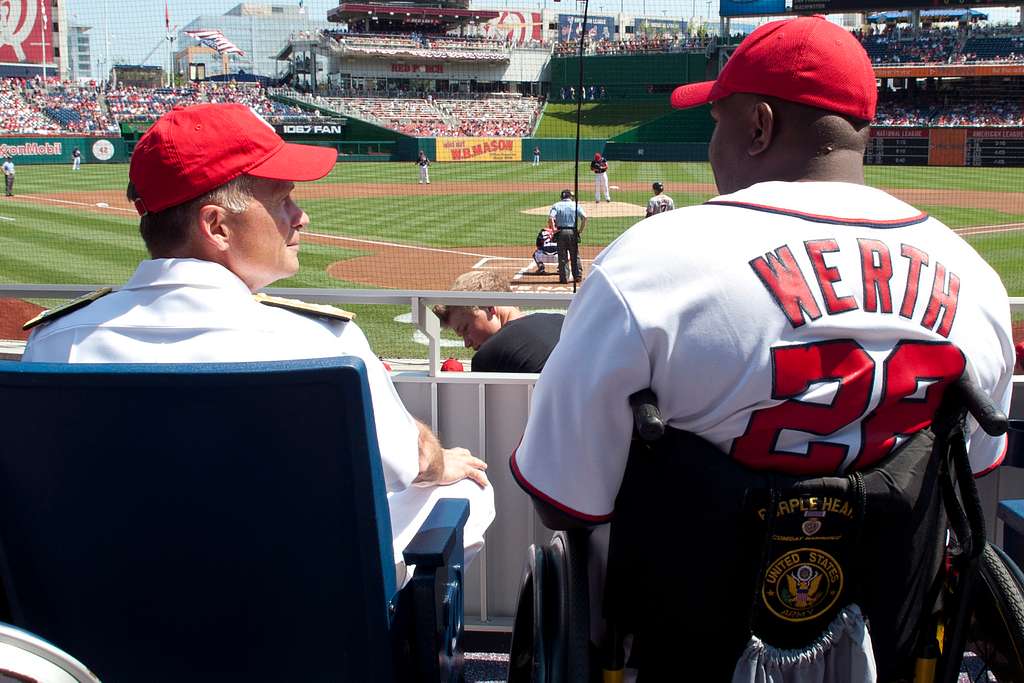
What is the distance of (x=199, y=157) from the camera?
5.58 feet

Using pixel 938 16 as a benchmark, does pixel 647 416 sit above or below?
below

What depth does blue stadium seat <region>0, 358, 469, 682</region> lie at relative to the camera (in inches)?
51.3

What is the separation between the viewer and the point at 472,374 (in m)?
2.63

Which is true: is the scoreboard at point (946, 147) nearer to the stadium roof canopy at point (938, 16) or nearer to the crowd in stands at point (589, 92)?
the stadium roof canopy at point (938, 16)

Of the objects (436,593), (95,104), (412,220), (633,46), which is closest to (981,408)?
(436,593)

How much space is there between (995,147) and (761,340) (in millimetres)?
33322

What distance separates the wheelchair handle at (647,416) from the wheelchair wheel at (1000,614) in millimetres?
612

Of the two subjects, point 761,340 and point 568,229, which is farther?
point 568,229

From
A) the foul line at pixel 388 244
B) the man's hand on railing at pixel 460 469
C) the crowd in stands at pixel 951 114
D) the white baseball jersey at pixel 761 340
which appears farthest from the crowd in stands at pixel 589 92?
the white baseball jersey at pixel 761 340

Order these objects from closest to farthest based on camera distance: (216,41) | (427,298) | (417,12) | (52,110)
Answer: (427,298) < (216,41) < (52,110) < (417,12)

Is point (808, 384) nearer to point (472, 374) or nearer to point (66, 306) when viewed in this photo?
point (66, 306)

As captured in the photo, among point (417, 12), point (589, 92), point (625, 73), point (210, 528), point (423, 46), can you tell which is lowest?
point (210, 528)

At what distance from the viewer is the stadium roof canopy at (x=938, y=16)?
33.4m

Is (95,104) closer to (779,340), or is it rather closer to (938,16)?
(938,16)
